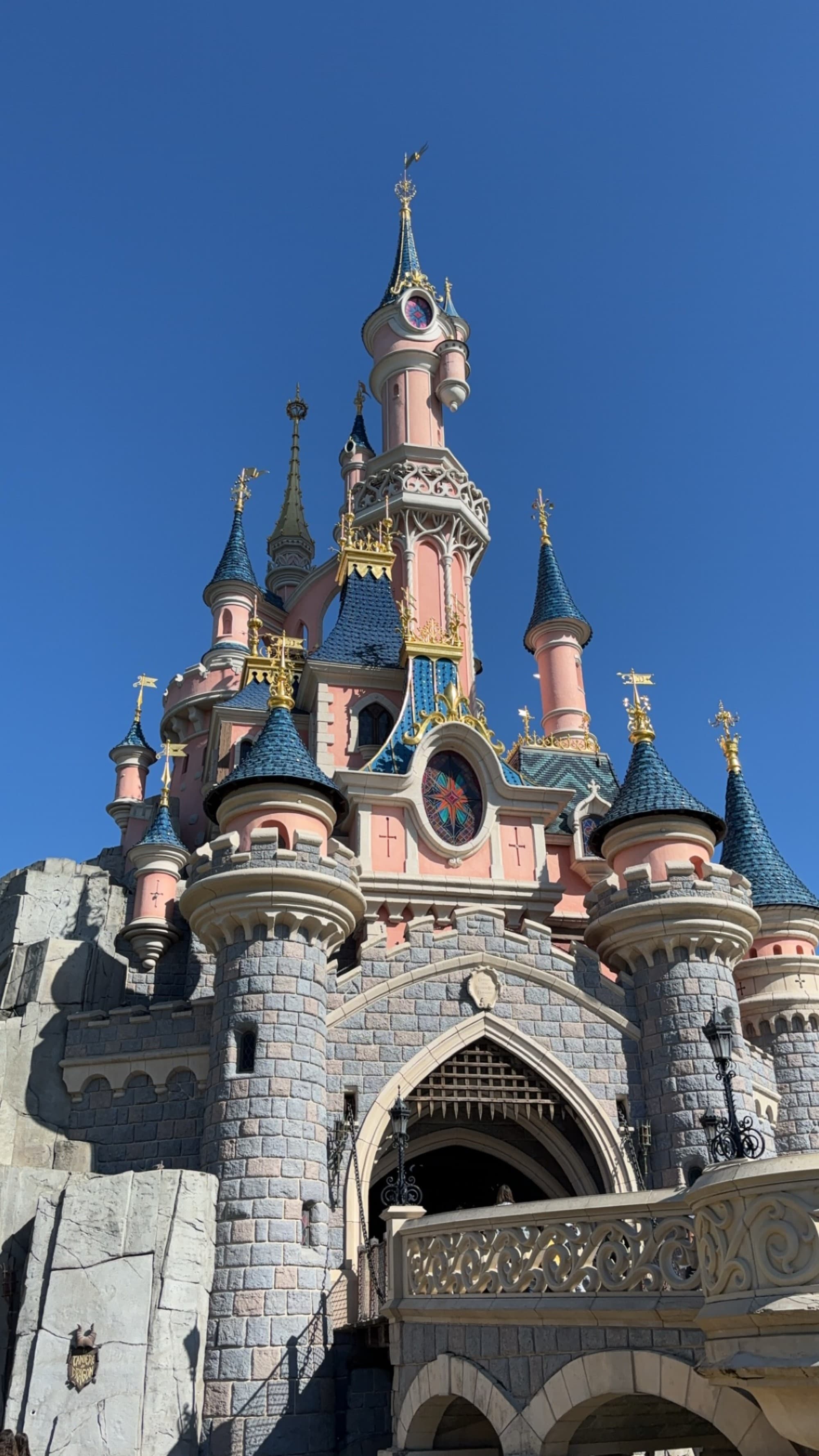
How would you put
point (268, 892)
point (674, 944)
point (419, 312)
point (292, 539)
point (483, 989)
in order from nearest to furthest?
point (268, 892) < point (483, 989) < point (674, 944) < point (419, 312) < point (292, 539)

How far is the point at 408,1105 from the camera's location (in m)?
17.4

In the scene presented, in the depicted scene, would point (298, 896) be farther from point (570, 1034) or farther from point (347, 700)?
A: point (347, 700)

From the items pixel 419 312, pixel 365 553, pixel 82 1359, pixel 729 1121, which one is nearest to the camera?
pixel 729 1121

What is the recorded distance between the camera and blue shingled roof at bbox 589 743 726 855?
19484mm

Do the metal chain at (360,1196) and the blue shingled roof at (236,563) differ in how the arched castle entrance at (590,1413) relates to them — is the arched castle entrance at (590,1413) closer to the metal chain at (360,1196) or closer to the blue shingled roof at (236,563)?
the metal chain at (360,1196)

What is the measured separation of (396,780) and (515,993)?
5.20 m

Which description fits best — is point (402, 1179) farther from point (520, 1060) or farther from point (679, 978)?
point (679, 978)

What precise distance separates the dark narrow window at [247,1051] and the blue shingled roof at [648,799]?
22.9ft

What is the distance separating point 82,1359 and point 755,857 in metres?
15.5

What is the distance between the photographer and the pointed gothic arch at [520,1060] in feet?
54.0

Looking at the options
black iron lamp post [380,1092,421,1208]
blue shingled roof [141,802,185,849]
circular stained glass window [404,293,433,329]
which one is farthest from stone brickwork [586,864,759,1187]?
circular stained glass window [404,293,433,329]

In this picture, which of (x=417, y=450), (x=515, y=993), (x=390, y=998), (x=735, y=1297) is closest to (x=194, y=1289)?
(x=390, y=998)

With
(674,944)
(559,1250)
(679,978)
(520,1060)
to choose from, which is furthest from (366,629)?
(559,1250)

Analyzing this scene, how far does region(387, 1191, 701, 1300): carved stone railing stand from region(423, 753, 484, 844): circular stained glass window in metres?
10.2
